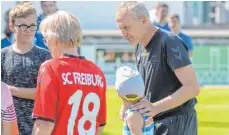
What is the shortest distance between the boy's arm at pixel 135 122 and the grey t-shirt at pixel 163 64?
0.42m

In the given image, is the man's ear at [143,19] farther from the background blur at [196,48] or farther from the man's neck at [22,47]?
the background blur at [196,48]

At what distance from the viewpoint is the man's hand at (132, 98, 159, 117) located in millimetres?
4275

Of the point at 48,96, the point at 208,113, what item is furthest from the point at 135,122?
the point at 208,113

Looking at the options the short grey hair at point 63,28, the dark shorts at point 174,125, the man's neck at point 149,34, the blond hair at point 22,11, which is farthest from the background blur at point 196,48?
the short grey hair at point 63,28

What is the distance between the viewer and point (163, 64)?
461cm

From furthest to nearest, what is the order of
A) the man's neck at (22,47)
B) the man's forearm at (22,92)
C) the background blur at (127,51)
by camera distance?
1. the background blur at (127,51)
2. the man's neck at (22,47)
3. the man's forearm at (22,92)

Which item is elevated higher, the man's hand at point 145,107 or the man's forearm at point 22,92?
the man's hand at point 145,107

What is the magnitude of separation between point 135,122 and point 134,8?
0.76m

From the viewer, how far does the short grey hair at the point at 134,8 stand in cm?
444

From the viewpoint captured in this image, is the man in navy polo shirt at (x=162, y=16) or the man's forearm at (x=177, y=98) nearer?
the man's forearm at (x=177, y=98)

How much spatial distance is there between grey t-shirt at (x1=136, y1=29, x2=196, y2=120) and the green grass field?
5282mm

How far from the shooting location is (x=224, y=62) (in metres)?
20.8

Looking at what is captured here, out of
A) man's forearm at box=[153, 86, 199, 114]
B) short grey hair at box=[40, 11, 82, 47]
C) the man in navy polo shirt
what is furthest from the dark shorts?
the man in navy polo shirt

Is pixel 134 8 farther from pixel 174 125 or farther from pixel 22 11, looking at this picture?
pixel 22 11
